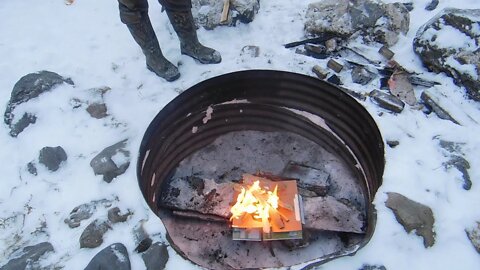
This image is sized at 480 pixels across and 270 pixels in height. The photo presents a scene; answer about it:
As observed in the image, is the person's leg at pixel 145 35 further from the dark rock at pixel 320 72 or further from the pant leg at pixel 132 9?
the dark rock at pixel 320 72

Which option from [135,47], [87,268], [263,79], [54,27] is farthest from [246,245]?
[54,27]

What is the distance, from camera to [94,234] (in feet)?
10.2

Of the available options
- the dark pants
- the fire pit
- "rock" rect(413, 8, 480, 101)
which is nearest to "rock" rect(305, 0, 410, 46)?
"rock" rect(413, 8, 480, 101)

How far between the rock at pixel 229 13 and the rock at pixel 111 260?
254cm

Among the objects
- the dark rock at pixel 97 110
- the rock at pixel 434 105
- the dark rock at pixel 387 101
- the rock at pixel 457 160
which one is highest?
the dark rock at pixel 97 110

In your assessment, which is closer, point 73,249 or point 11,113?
point 73,249

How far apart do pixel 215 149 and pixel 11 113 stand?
192 cm

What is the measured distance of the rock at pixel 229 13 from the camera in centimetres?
452

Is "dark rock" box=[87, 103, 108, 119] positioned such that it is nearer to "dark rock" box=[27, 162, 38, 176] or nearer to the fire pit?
the fire pit

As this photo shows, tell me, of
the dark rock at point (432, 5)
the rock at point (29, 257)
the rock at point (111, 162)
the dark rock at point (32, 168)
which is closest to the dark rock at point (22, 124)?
the dark rock at point (32, 168)

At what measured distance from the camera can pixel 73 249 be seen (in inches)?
121

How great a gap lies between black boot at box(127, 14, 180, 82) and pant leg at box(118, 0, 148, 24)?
0.06 m

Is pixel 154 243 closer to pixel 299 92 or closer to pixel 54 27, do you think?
pixel 299 92

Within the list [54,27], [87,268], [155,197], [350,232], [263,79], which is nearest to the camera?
[87,268]
